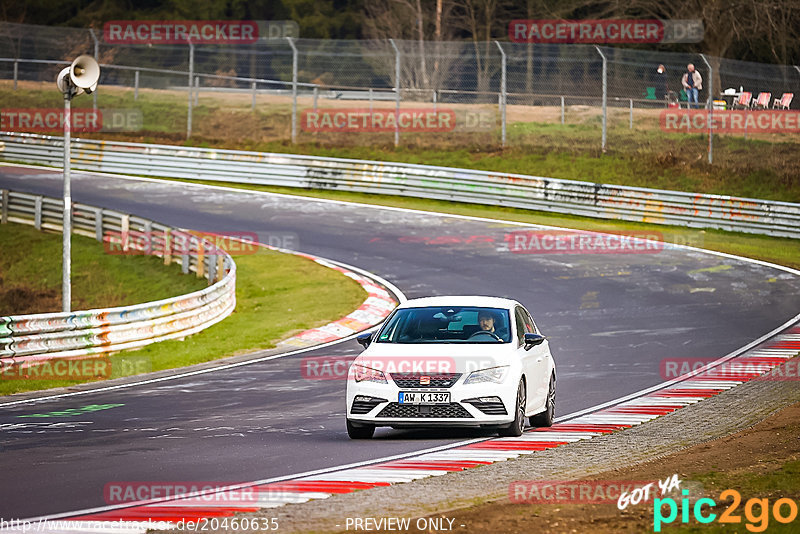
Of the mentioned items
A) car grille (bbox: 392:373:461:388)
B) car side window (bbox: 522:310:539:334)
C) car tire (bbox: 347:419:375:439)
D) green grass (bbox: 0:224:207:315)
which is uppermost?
car side window (bbox: 522:310:539:334)

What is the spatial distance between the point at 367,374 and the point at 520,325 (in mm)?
2034

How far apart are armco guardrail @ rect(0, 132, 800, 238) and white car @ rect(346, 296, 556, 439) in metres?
20.4

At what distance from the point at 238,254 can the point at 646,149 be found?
→ 1459 cm

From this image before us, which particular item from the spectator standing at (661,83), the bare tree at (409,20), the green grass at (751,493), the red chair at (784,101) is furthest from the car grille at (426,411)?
the bare tree at (409,20)

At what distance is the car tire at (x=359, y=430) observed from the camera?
11656 mm

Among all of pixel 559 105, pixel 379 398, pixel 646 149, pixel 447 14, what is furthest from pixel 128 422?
pixel 447 14

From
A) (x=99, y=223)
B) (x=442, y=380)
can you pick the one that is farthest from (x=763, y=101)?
(x=442, y=380)

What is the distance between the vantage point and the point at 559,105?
46.1 meters

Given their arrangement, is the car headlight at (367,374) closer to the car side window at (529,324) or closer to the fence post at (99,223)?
the car side window at (529,324)

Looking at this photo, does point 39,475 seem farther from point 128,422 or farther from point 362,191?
point 362,191

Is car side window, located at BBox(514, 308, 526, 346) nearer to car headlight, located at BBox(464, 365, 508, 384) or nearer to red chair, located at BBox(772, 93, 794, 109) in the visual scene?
car headlight, located at BBox(464, 365, 508, 384)

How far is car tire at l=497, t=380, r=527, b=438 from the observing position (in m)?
11.7

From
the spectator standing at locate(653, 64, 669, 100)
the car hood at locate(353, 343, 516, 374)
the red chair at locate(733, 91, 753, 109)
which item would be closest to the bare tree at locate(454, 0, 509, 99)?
the spectator standing at locate(653, 64, 669, 100)

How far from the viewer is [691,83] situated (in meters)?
36.5
